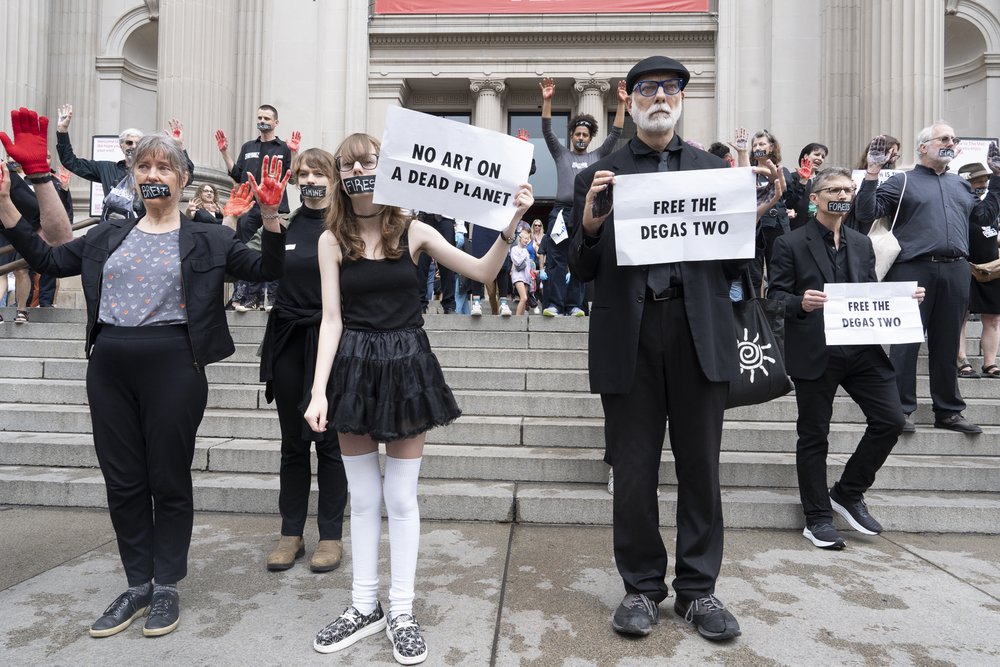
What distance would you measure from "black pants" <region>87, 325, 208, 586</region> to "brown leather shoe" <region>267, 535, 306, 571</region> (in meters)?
0.64

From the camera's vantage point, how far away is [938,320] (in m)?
5.55

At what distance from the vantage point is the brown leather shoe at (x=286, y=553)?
3811mm

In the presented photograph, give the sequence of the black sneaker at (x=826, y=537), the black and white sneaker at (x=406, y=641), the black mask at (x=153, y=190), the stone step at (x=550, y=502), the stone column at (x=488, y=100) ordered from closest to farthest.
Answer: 1. the black and white sneaker at (x=406, y=641)
2. the black mask at (x=153, y=190)
3. the black sneaker at (x=826, y=537)
4. the stone step at (x=550, y=502)
5. the stone column at (x=488, y=100)

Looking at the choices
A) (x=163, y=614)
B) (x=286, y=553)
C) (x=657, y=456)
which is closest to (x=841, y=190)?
(x=657, y=456)

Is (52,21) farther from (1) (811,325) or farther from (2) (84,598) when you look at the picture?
(1) (811,325)

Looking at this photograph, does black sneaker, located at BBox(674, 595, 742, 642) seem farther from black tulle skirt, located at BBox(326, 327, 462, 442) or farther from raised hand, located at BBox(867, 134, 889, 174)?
raised hand, located at BBox(867, 134, 889, 174)

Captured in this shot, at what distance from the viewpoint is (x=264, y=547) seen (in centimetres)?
422

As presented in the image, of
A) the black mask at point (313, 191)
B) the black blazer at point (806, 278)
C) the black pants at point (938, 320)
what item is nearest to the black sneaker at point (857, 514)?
the black blazer at point (806, 278)

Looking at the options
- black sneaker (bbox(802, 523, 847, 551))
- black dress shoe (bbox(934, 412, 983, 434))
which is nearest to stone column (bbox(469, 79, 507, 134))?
black dress shoe (bbox(934, 412, 983, 434))

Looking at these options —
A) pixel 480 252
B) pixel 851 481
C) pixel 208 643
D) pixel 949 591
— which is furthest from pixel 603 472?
pixel 480 252

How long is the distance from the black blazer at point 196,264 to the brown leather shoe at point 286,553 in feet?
4.02

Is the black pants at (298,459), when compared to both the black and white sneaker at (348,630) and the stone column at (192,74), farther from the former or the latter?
the stone column at (192,74)

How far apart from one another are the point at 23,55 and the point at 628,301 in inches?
652

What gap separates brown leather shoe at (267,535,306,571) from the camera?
12.5 ft
